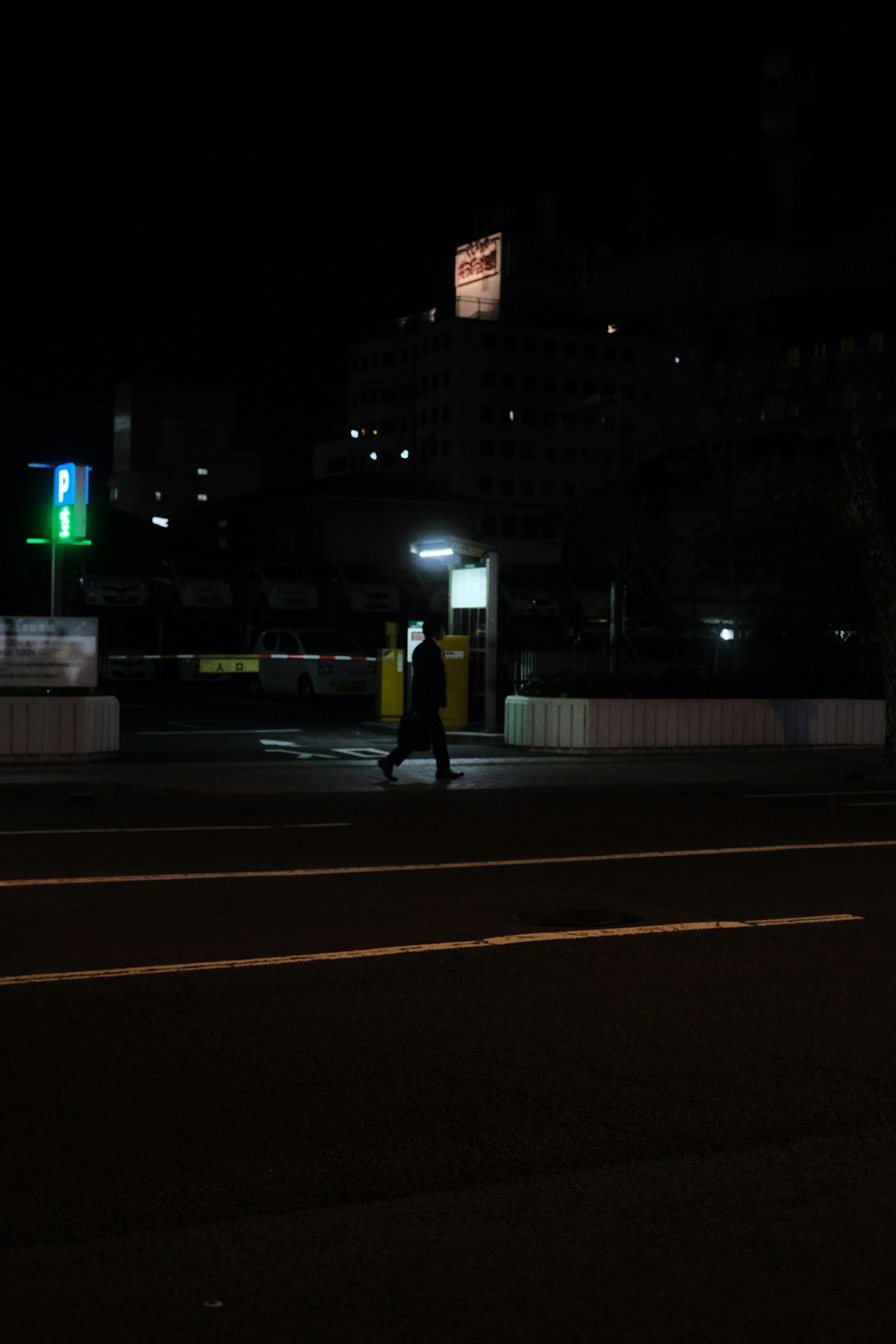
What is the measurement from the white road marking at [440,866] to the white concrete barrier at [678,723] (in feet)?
30.0

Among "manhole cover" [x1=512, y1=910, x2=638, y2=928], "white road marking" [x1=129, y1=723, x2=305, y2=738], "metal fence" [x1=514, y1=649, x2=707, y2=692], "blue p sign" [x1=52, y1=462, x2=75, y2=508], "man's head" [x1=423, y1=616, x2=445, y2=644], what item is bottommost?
"manhole cover" [x1=512, y1=910, x2=638, y2=928]

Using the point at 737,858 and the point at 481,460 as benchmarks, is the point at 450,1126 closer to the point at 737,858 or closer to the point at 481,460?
the point at 737,858

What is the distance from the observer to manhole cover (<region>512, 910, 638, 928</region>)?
942 centimetres

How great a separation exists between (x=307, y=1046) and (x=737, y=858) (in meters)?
6.43

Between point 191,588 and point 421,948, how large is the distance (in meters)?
37.2

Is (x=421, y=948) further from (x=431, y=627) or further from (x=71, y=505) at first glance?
(x=71, y=505)

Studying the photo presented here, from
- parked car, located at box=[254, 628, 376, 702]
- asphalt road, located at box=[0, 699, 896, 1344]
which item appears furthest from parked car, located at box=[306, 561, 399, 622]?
asphalt road, located at box=[0, 699, 896, 1344]

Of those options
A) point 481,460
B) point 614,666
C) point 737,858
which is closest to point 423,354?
point 481,460

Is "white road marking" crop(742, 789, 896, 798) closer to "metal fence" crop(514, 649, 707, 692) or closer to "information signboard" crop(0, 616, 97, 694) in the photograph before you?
"metal fence" crop(514, 649, 707, 692)

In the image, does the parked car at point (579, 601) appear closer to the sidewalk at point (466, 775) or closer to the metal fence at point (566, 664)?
the metal fence at point (566, 664)

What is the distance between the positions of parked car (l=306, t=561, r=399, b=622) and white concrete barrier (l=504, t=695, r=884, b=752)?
2441 centimetres

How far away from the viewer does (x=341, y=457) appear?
5482 inches

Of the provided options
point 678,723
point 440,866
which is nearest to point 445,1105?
point 440,866

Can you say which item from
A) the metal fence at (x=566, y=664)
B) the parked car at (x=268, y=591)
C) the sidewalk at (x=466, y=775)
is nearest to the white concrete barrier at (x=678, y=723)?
the sidewalk at (x=466, y=775)
